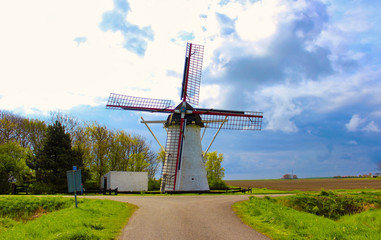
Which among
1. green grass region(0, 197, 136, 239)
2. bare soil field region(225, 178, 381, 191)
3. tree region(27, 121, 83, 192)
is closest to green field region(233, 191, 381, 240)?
green grass region(0, 197, 136, 239)

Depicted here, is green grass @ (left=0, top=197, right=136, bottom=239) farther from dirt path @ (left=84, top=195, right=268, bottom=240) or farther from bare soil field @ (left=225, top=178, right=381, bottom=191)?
bare soil field @ (left=225, top=178, right=381, bottom=191)

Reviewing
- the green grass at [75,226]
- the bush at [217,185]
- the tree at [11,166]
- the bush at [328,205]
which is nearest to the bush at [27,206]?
the green grass at [75,226]

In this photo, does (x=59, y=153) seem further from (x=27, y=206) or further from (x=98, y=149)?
(x=27, y=206)

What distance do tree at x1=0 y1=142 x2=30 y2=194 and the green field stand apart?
3180cm

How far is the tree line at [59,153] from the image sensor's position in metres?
39.1

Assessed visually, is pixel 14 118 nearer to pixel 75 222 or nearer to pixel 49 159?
pixel 49 159

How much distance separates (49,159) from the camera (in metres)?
40.0

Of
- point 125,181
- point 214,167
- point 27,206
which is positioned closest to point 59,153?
point 125,181

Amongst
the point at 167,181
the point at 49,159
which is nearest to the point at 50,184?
the point at 49,159

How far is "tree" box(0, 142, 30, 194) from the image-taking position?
36844mm

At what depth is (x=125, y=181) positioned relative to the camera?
41.6 m

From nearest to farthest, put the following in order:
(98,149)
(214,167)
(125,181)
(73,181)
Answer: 1. (73,181)
2. (125,181)
3. (98,149)
4. (214,167)

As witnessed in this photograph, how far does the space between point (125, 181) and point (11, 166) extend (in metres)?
14.5

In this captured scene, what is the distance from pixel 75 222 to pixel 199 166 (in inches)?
988
